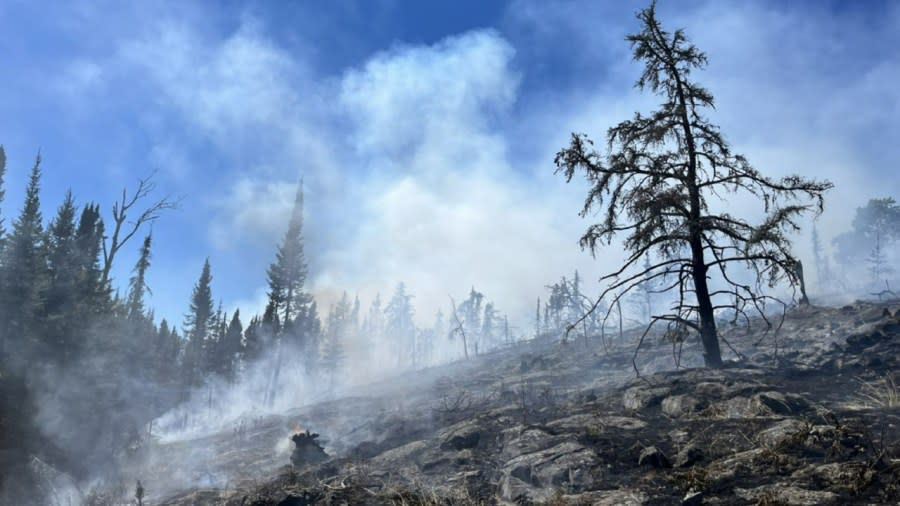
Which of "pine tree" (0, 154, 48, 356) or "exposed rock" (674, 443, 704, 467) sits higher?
"pine tree" (0, 154, 48, 356)

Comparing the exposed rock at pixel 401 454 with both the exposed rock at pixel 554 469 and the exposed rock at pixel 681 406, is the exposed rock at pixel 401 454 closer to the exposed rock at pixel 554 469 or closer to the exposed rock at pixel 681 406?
the exposed rock at pixel 554 469

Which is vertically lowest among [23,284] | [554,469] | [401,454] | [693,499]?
[401,454]

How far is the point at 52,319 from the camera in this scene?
2594cm

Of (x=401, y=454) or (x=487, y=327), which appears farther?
(x=487, y=327)

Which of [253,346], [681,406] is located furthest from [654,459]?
[253,346]

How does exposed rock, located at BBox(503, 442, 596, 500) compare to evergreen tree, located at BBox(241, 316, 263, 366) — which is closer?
exposed rock, located at BBox(503, 442, 596, 500)

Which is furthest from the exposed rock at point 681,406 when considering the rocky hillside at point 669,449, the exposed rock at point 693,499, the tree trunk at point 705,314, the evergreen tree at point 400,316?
the evergreen tree at point 400,316

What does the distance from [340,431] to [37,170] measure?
1145 inches

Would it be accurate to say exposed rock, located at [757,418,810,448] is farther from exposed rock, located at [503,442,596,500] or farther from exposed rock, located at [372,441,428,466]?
exposed rock, located at [372,441,428,466]

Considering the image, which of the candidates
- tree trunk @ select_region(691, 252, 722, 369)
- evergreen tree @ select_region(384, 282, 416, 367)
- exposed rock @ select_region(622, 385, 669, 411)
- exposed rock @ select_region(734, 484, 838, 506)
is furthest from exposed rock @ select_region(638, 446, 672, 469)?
evergreen tree @ select_region(384, 282, 416, 367)

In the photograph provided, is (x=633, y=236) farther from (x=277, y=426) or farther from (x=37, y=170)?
(x=37, y=170)

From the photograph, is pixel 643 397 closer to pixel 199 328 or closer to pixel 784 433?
pixel 784 433

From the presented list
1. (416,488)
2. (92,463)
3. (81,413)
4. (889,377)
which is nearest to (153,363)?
(81,413)

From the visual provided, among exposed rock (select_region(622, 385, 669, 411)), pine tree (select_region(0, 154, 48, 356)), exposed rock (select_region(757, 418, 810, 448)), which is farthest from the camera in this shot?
pine tree (select_region(0, 154, 48, 356))
